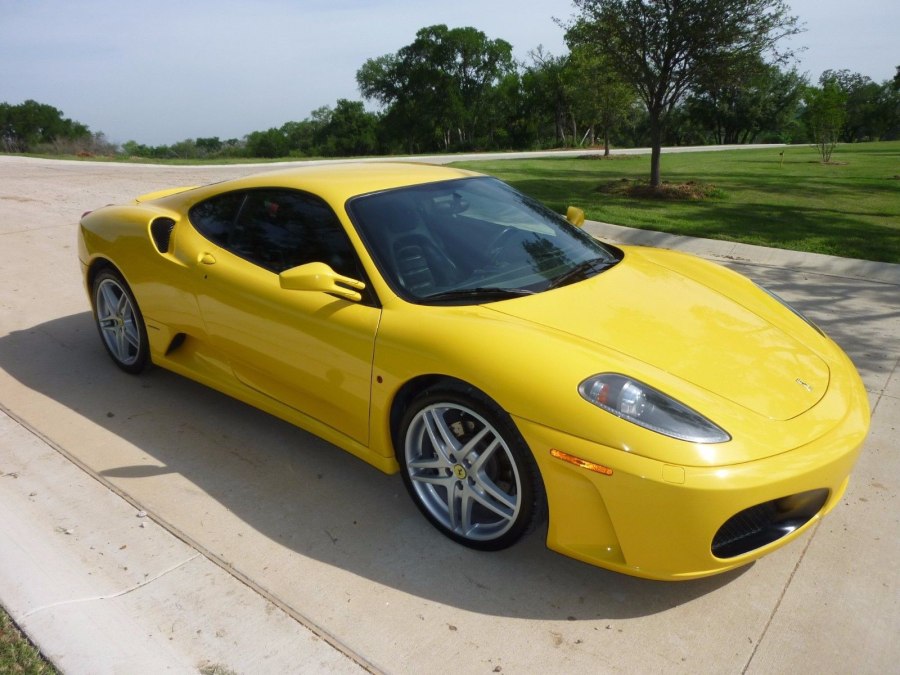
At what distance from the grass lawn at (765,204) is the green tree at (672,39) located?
1.89m

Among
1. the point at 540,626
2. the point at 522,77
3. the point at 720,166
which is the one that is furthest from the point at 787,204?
the point at 522,77

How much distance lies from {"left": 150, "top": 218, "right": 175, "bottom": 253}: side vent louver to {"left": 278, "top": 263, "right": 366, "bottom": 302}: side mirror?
140 centimetres

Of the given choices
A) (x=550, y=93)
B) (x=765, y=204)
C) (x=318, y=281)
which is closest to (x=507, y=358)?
(x=318, y=281)

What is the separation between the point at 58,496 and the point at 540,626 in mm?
2189

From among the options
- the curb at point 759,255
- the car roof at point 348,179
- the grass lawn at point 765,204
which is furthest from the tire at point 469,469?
the grass lawn at point 765,204

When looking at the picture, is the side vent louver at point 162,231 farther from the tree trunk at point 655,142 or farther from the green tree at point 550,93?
the green tree at point 550,93

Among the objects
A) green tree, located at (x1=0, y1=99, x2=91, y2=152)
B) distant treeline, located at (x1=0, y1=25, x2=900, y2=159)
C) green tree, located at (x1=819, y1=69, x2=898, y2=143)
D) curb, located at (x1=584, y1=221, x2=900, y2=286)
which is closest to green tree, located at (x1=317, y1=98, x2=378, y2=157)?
distant treeline, located at (x1=0, y1=25, x2=900, y2=159)

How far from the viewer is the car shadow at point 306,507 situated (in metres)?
2.49

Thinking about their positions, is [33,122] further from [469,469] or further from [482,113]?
[469,469]

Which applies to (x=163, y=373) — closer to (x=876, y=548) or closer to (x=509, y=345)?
(x=509, y=345)

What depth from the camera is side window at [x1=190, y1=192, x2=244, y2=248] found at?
3.62 meters

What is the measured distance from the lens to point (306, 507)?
2998mm

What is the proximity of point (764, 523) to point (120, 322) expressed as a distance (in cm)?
378

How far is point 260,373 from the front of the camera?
10.9ft
